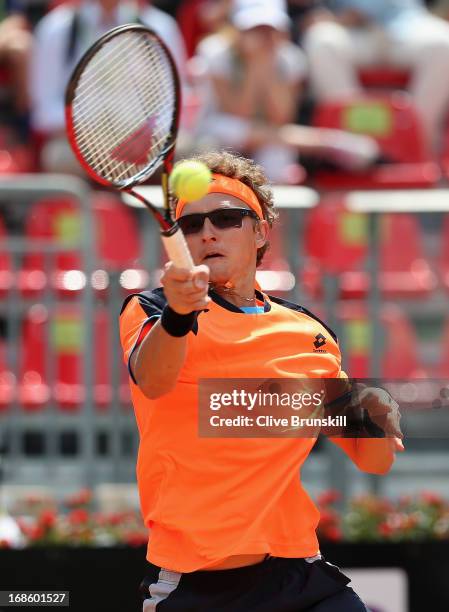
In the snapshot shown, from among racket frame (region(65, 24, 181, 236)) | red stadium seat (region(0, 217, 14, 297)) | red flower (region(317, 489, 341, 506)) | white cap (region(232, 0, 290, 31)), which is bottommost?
red flower (region(317, 489, 341, 506))

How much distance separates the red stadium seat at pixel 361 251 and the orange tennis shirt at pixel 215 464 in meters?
2.67

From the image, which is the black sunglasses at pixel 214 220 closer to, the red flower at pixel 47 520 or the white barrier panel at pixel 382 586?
the white barrier panel at pixel 382 586

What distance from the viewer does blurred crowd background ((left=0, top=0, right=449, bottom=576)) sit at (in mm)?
5582

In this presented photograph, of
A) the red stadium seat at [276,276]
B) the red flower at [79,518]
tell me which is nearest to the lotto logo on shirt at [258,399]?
the red flower at [79,518]

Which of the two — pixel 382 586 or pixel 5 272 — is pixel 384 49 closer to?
pixel 5 272

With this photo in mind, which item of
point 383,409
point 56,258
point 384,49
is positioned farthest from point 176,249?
point 384,49

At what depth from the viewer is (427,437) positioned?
5.65 m

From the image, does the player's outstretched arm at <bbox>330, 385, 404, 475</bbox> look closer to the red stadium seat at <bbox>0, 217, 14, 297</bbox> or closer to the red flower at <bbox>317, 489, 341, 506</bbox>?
the red flower at <bbox>317, 489, 341, 506</bbox>

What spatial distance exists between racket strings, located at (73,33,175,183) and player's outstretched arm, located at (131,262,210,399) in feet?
1.41

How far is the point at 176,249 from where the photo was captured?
2.45m

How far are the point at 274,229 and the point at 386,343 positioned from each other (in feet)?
2.41

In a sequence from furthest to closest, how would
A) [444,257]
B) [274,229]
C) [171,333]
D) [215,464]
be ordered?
[444,257] → [274,229] → [215,464] → [171,333]

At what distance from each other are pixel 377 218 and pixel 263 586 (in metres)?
3.08

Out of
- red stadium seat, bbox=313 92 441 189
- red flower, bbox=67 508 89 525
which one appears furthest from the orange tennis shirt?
red stadium seat, bbox=313 92 441 189
